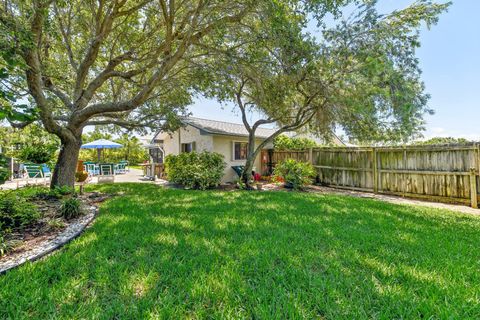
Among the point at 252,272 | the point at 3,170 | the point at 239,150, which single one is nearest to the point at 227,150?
the point at 239,150

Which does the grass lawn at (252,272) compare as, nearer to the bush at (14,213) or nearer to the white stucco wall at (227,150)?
the bush at (14,213)

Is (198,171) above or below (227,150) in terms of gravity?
below

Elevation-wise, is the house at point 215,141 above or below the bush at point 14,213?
above

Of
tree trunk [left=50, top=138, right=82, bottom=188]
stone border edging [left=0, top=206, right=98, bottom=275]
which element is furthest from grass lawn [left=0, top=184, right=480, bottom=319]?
tree trunk [left=50, top=138, right=82, bottom=188]

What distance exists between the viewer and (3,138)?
42.6 feet

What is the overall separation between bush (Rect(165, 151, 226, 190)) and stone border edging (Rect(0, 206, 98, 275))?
601 cm

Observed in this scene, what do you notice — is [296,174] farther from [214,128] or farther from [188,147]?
[188,147]

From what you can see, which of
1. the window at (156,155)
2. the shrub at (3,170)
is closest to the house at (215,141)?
the window at (156,155)

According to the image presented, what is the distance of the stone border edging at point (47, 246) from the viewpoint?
10.3ft

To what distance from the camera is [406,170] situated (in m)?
9.49

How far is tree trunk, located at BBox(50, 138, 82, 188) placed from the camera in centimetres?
802

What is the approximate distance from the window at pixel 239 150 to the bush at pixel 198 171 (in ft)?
8.83

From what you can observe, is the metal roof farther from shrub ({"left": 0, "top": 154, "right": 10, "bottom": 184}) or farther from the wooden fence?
shrub ({"left": 0, "top": 154, "right": 10, "bottom": 184})

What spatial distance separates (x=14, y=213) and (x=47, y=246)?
4.82ft
